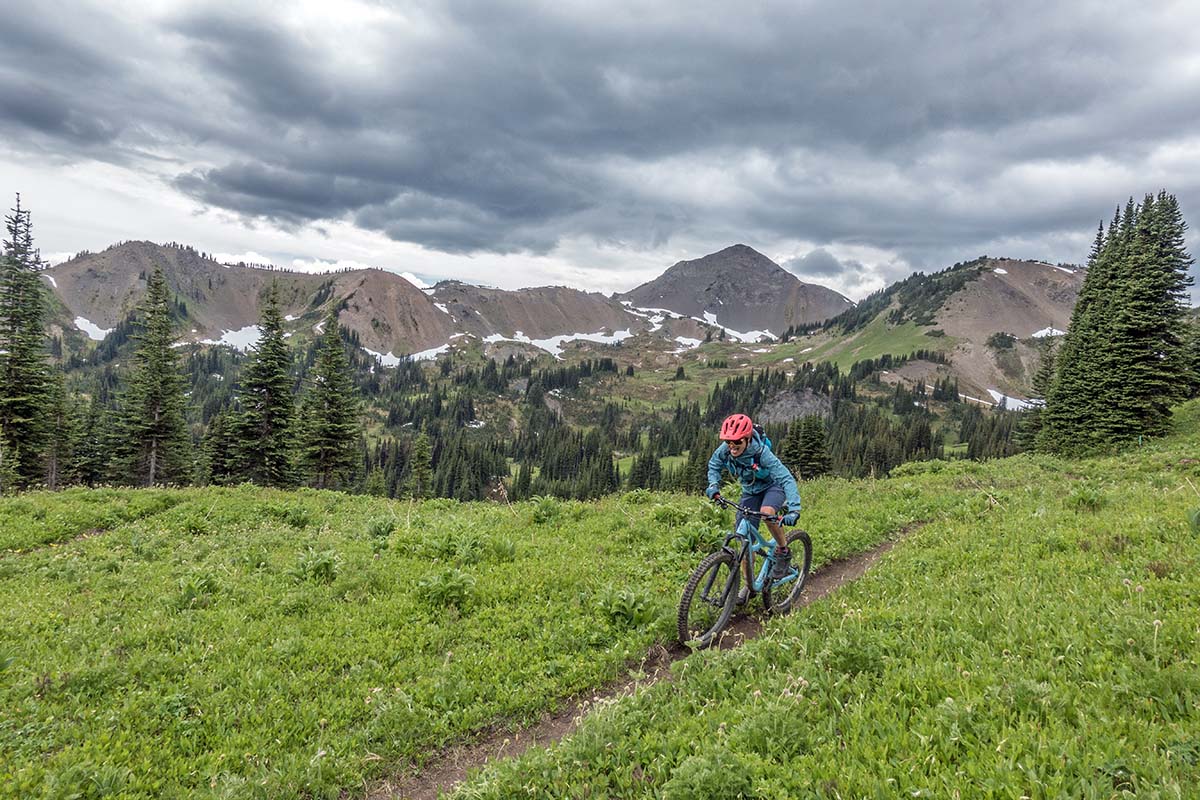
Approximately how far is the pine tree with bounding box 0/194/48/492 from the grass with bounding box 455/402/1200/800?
51.6 meters

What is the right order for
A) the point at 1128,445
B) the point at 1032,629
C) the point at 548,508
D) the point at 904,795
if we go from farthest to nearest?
the point at 1128,445 < the point at 548,508 < the point at 1032,629 < the point at 904,795

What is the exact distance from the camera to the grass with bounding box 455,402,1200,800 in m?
4.20

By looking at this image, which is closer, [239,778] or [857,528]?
[239,778]

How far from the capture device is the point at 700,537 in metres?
12.9

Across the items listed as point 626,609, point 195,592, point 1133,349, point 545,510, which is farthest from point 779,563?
point 1133,349

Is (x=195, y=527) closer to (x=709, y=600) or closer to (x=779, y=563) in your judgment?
(x=709, y=600)

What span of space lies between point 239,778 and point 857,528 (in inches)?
559

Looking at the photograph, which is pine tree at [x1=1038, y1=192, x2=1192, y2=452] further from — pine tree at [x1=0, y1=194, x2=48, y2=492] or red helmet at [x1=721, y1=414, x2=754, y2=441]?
pine tree at [x1=0, y1=194, x2=48, y2=492]

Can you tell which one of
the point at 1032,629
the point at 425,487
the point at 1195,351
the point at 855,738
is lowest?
the point at 425,487

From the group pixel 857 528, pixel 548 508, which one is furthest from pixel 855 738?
pixel 548 508

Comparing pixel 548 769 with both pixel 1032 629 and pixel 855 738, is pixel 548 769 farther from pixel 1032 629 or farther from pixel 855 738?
pixel 1032 629

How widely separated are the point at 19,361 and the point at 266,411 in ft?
55.8

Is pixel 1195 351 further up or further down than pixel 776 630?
further up

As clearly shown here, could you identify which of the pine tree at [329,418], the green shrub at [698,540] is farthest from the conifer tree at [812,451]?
the green shrub at [698,540]
